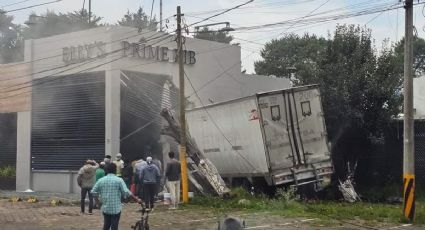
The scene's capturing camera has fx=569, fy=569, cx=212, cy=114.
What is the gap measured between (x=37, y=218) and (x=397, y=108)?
517 inches

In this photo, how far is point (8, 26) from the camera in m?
33.1

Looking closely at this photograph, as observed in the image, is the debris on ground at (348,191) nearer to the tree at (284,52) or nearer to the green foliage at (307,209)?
the green foliage at (307,209)

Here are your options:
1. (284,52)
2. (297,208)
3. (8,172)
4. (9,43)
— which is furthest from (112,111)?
(284,52)

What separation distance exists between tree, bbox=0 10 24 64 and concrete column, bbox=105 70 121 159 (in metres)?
12.3

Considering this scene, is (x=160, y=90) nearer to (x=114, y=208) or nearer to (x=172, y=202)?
(x=172, y=202)

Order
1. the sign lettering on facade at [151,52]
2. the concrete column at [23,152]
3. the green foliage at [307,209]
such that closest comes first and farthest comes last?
1. the green foliage at [307,209]
2. the sign lettering on facade at [151,52]
3. the concrete column at [23,152]

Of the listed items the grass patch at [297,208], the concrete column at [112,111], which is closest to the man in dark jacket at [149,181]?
the grass patch at [297,208]

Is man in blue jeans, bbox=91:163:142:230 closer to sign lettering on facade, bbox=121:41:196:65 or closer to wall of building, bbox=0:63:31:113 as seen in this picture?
sign lettering on facade, bbox=121:41:196:65

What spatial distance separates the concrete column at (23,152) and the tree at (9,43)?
814cm

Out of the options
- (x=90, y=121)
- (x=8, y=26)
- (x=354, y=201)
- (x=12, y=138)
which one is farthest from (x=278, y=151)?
(x=8, y=26)

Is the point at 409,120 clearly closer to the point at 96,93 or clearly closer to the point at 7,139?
the point at 96,93

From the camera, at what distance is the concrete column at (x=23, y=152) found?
23.9 metres

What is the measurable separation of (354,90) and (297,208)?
7.18 m

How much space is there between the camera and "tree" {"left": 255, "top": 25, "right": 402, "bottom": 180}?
20031mm
